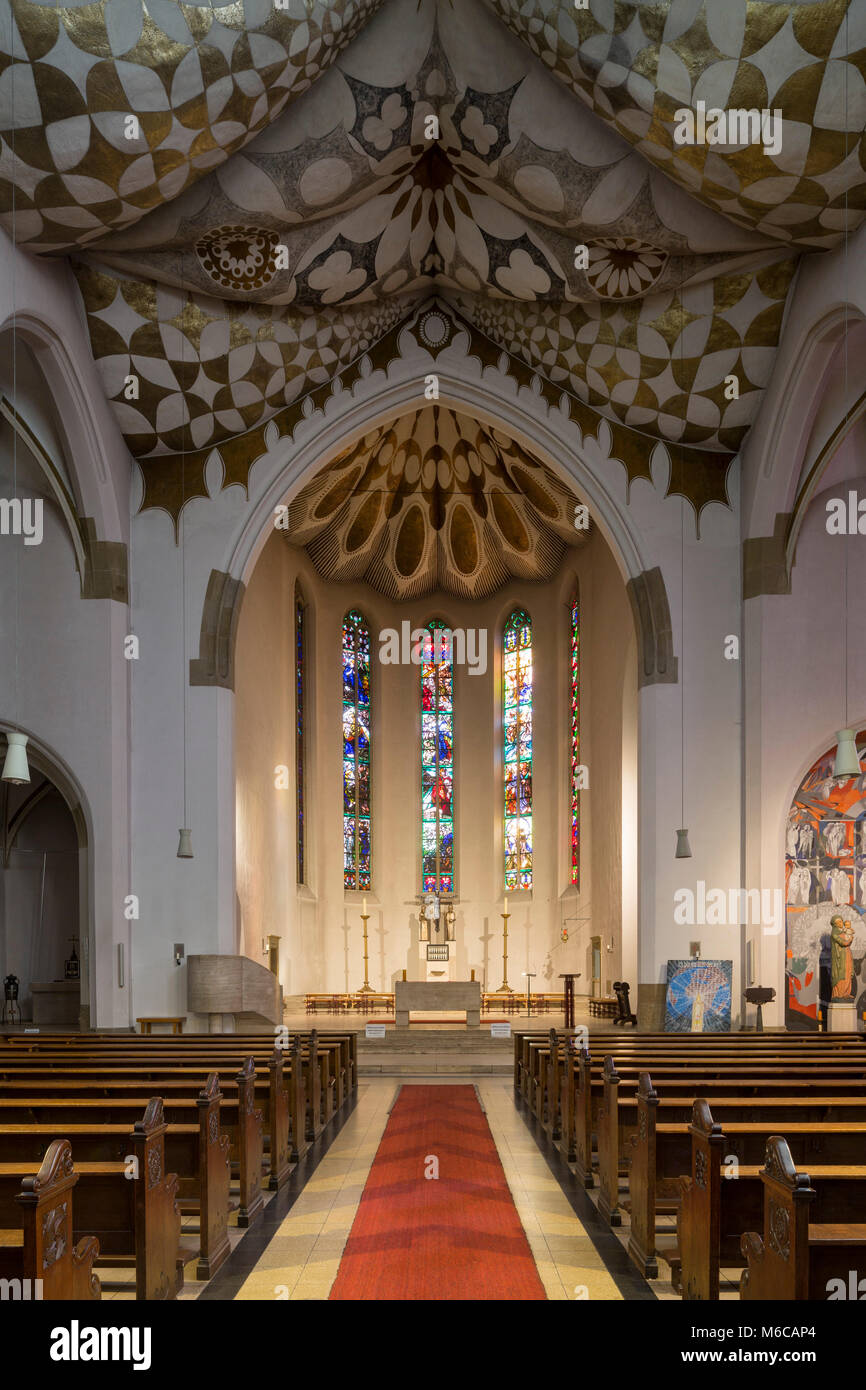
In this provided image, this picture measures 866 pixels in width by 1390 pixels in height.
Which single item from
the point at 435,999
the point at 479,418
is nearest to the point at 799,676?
the point at 479,418

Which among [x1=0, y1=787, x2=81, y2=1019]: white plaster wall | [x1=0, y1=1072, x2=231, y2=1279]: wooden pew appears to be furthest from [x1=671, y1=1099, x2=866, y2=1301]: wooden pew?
[x1=0, y1=787, x2=81, y2=1019]: white plaster wall

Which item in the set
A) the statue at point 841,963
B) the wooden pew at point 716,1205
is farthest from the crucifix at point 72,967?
the wooden pew at point 716,1205

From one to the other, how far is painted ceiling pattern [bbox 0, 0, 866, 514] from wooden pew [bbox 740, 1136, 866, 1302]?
870 cm

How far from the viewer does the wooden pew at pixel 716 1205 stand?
169 inches

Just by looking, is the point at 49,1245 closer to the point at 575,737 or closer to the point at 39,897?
the point at 39,897

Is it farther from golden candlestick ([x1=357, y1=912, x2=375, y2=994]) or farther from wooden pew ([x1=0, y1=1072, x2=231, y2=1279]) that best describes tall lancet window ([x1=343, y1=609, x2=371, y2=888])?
wooden pew ([x1=0, y1=1072, x2=231, y2=1279])

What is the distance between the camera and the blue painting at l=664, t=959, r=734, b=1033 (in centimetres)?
1391

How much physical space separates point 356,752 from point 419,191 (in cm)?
1098

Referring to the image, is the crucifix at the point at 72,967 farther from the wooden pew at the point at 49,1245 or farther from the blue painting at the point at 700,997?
the wooden pew at the point at 49,1245

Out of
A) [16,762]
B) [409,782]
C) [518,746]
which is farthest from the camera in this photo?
[409,782]

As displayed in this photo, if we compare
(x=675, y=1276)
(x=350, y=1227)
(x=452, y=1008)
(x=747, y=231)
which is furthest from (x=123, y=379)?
(x=675, y=1276)

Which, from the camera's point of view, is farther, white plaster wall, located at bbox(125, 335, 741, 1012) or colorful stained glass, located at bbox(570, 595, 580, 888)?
colorful stained glass, located at bbox(570, 595, 580, 888)

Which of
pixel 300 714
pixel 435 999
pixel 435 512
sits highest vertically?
pixel 435 512

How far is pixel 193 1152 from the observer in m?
5.68
